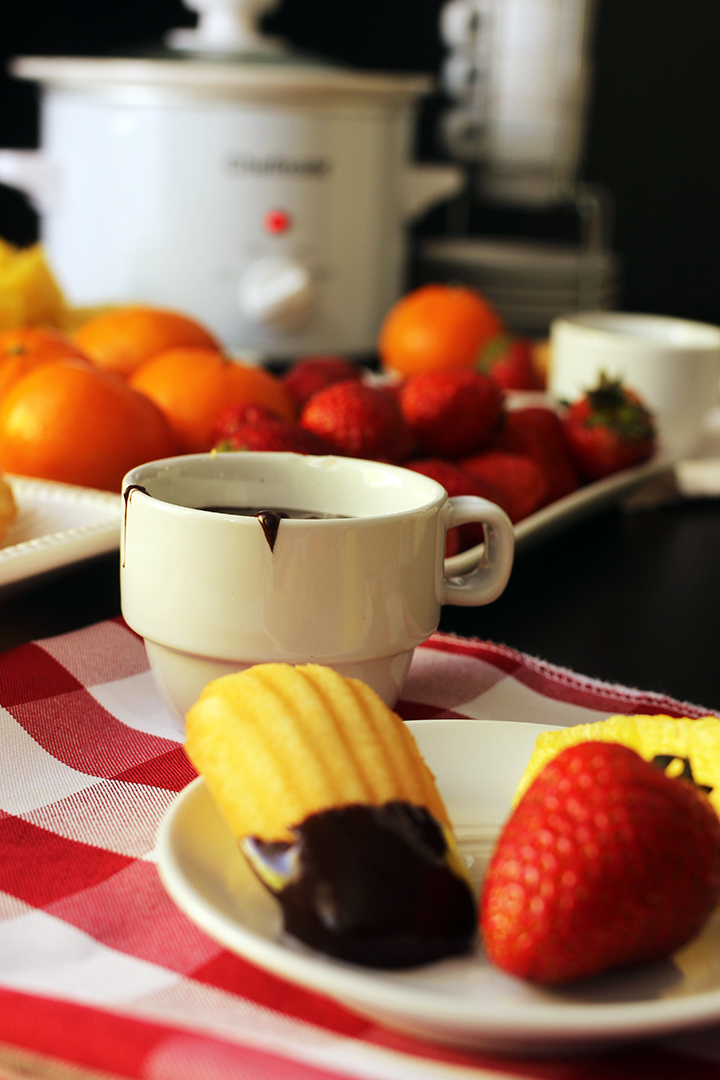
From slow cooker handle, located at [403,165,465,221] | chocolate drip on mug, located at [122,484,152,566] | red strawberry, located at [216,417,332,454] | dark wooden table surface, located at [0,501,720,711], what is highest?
slow cooker handle, located at [403,165,465,221]

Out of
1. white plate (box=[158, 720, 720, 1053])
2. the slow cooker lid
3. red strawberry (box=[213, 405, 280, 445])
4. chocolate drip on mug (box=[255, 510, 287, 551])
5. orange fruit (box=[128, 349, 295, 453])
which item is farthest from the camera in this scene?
the slow cooker lid

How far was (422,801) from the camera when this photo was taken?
→ 36 centimetres

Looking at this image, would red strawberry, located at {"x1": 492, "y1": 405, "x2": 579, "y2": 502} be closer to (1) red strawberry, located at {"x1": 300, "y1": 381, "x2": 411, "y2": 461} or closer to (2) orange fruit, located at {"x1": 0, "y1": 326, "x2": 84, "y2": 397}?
(1) red strawberry, located at {"x1": 300, "y1": 381, "x2": 411, "y2": 461}

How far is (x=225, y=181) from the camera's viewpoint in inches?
48.5

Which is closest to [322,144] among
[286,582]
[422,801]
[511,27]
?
[511,27]

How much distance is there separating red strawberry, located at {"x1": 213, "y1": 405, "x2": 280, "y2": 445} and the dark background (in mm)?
1100

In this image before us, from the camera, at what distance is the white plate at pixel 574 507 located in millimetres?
671

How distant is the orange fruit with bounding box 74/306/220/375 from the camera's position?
994mm

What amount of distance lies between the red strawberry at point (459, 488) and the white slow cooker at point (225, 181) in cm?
55

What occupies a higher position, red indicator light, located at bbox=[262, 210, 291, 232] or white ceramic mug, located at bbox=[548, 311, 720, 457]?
red indicator light, located at bbox=[262, 210, 291, 232]

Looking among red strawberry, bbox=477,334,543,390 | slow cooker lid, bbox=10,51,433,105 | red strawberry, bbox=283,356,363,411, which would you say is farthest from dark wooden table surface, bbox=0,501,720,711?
slow cooker lid, bbox=10,51,433,105

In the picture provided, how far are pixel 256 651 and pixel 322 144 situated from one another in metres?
0.91

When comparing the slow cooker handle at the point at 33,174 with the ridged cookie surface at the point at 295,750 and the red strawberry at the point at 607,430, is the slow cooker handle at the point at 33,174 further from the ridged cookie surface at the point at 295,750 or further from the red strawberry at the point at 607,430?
the ridged cookie surface at the point at 295,750

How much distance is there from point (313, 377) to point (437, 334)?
352 mm
